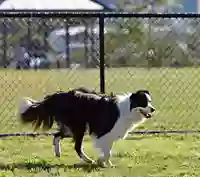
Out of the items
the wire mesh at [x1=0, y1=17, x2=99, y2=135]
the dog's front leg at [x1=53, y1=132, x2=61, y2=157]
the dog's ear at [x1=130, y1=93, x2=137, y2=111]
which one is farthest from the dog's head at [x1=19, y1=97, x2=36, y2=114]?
the wire mesh at [x1=0, y1=17, x2=99, y2=135]

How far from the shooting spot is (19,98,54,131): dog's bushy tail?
687 centimetres

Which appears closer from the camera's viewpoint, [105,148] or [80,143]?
[105,148]

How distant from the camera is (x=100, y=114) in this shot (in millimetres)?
6684

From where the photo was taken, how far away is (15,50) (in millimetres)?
16984

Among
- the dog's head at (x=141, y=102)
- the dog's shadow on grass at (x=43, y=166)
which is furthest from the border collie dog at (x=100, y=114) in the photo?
the dog's shadow on grass at (x=43, y=166)

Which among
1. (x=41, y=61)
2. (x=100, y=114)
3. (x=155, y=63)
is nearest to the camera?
(x=100, y=114)

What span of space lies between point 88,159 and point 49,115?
23.4 inches

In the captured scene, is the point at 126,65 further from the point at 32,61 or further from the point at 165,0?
the point at 165,0

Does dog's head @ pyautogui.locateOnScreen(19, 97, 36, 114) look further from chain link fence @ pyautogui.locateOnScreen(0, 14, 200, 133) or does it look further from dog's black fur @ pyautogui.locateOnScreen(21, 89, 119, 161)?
chain link fence @ pyautogui.locateOnScreen(0, 14, 200, 133)

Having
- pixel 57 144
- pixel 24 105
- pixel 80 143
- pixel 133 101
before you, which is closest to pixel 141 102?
pixel 133 101

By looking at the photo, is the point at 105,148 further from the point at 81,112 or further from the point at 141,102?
the point at 141,102

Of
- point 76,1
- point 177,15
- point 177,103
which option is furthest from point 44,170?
point 76,1

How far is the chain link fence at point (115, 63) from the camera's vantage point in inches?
463

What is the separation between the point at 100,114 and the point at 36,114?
0.70 m
